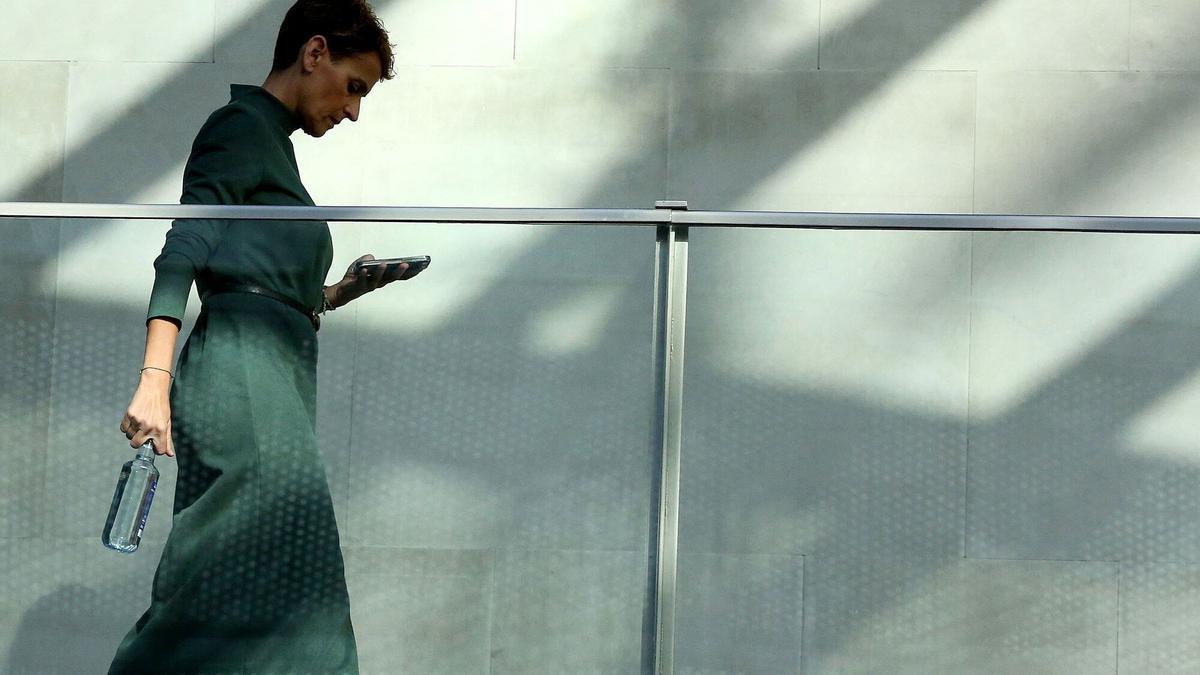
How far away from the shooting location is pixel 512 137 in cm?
401

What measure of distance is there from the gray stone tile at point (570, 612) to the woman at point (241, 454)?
260 millimetres

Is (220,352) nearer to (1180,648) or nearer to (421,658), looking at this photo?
(421,658)

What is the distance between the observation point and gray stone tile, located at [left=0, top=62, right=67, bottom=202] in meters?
4.08

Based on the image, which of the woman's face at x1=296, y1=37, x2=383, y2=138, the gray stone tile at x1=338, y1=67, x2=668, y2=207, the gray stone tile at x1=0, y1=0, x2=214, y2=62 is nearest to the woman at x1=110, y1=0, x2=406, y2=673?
the woman's face at x1=296, y1=37, x2=383, y2=138

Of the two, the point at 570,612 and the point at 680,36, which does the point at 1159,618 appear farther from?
the point at 680,36

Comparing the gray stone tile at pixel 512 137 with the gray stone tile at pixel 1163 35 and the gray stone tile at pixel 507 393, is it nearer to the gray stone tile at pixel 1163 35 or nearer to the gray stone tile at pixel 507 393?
the gray stone tile at pixel 1163 35

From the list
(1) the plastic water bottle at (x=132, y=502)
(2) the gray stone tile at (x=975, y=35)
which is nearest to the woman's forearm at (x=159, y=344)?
(1) the plastic water bottle at (x=132, y=502)

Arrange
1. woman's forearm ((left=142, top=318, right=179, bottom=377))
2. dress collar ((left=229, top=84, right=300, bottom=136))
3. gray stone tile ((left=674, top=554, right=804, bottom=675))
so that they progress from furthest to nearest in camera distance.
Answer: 1. dress collar ((left=229, top=84, right=300, bottom=136))
2. woman's forearm ((left=142, top=318, right=179, bottom=377))
3. gray stone tile ((left=674, top=554, right=804, bottom=675))

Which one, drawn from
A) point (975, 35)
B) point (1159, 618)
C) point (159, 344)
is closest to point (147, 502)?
point (159, 344)

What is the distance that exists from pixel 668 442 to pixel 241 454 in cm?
67

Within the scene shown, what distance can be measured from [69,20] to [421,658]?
3079 millimetres

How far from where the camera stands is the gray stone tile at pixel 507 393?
6.15 feet

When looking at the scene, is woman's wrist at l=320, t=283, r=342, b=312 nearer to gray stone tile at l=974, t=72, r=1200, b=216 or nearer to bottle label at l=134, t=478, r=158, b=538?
bottle label at l=134, t=478, r=158, b=538

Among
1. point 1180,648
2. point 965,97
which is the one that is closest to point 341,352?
point 1180,648
